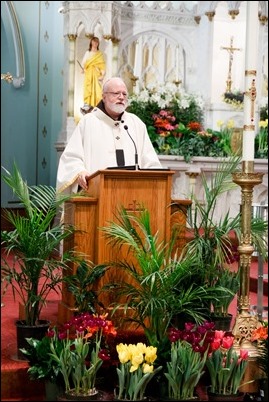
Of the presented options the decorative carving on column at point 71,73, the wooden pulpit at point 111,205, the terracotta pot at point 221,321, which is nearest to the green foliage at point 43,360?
the wooden pulpit at point 111,205

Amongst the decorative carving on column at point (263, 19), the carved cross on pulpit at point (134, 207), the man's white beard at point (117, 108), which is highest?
the decorative carving on column at point (263, 19)

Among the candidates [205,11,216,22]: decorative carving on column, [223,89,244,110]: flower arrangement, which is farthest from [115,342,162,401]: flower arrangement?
[205,11,216,22]: decorative carving on column

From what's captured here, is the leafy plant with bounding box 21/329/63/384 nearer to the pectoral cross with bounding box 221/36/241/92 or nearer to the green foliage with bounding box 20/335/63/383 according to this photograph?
the green foliage with bounding box 20/335/63/383

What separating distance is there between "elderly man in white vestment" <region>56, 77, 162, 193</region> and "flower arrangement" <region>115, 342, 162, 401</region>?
1706 mm

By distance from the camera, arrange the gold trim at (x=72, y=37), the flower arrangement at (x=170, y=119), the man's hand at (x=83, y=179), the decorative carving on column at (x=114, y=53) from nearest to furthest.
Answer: the man's hand at (x=83, y=179) < the flower arrangement at (x=170, y=119) < the gold trim at (x=72, y=37) < the decorative carving on column at (x=114, y=53)

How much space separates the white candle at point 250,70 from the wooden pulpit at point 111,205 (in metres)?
0.67

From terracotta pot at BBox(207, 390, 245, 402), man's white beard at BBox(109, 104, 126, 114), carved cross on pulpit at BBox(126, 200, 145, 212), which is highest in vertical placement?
man's white beard at BBox(109, 104, 126, 114)

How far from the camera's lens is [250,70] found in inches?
188

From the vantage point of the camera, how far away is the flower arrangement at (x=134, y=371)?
14.0 feet

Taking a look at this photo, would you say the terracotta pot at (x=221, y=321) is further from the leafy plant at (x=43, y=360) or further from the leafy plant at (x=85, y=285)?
the leafy plant at (x=43, y=360)

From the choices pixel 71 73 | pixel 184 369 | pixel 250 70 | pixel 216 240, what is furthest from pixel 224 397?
pixel 71 73

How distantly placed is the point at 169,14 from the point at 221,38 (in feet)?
2.71

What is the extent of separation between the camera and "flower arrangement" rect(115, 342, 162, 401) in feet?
14.0

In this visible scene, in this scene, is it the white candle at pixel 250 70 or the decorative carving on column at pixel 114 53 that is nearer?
the white candle at pixel 250 70
